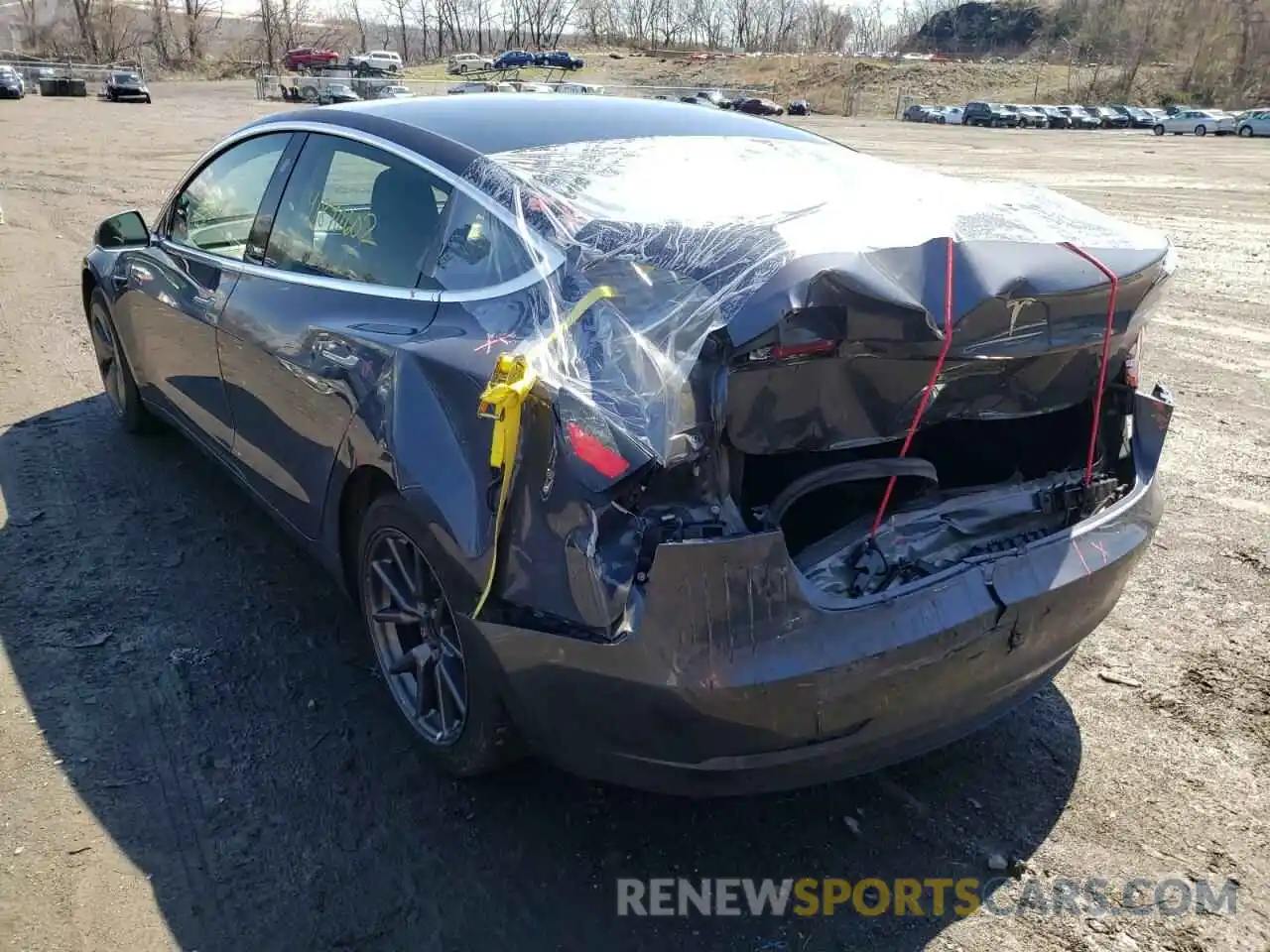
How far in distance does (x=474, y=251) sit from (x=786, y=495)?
3.65ft

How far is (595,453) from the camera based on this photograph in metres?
2.14

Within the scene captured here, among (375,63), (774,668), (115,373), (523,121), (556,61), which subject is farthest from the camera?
(556,61)

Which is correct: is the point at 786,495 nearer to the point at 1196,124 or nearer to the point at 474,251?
the point at 474,251

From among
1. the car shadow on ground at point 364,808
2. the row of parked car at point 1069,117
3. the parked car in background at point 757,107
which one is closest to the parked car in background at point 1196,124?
the row of parked car at point 1069,117

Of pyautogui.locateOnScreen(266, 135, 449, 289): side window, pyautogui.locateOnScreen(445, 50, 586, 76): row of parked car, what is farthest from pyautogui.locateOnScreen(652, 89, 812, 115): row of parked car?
pyautogui.locateOnScreen(266, 135, 449, 289): side window

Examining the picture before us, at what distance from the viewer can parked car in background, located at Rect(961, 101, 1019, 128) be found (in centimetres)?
5688

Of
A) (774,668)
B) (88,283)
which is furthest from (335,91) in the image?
(774,668)

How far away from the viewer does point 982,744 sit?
9.89ft

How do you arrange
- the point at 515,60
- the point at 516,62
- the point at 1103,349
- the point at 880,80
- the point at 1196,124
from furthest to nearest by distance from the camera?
the point at 880,80
the point at 515,60
the point at 516,62
the point at 1196,124
the point at 1103,349

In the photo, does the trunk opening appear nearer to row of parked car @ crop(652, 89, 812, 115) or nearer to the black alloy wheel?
the black alloy wheel

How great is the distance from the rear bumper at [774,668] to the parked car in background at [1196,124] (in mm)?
56867

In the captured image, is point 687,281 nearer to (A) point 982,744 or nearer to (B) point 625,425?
(B) point 625,425

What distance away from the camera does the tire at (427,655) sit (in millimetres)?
2539

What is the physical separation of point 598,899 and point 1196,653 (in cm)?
236
